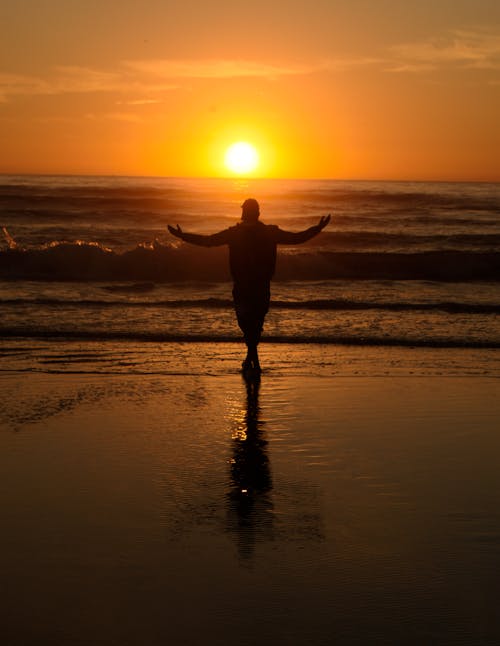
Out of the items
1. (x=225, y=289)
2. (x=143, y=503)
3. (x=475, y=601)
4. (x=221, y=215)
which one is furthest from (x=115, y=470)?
(x=221, y=215)

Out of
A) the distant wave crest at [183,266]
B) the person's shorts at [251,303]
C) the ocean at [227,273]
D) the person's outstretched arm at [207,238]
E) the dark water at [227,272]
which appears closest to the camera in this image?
the person's outstretched arm at [207,238]

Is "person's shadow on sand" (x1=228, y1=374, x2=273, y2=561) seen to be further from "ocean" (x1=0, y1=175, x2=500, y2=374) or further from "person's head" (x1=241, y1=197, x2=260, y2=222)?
"ocean" (x1=0, y1=175, x2=500, y2=374)

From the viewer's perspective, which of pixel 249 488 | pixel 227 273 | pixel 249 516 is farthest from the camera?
pixel 227 273

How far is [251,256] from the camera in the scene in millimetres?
9750

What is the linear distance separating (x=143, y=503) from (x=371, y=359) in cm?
579

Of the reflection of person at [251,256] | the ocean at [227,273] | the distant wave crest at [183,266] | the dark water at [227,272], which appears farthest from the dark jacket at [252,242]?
the distant wave crest at [183,266]

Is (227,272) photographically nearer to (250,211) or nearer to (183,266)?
(183,266)

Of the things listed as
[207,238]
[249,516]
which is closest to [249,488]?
[249,516]

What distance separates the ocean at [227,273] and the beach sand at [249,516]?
4.26m

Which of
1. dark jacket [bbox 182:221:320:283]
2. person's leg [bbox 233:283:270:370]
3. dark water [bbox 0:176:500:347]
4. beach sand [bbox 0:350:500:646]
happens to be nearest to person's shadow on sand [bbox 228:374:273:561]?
beach sand [bbox 0:350:500:646]

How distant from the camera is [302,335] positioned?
12.6 metres

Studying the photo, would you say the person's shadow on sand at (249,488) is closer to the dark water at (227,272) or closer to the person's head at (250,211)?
the person's head at (250,211)

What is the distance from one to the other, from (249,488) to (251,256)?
4543 millimetres

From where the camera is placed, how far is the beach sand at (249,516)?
12.3 feet
